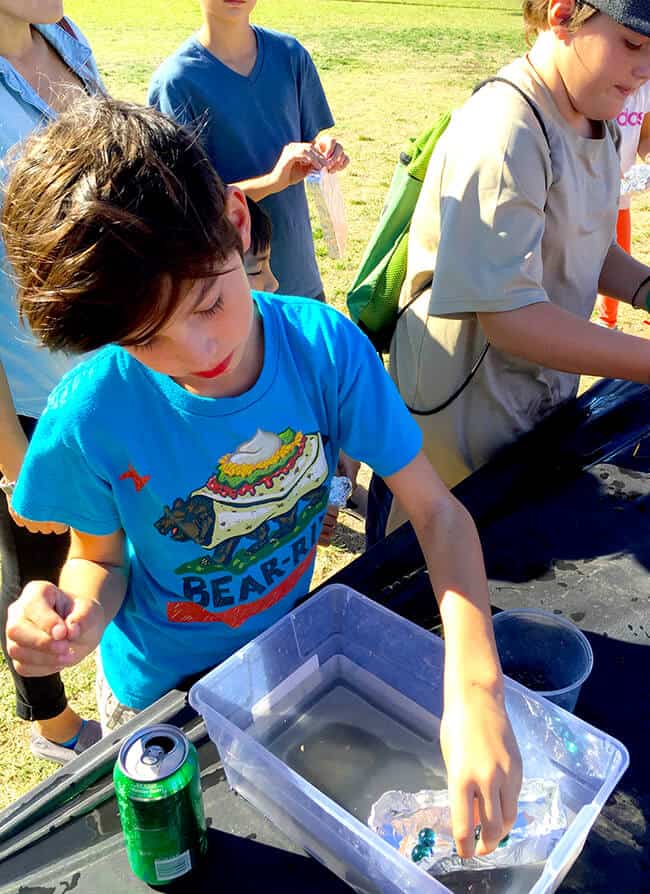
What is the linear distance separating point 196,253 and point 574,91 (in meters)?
0.85

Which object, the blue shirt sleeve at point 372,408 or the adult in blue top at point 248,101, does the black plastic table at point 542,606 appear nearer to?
the blue shirt sleeve at point 372,408

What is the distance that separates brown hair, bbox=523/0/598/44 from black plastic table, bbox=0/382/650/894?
2.40 feet

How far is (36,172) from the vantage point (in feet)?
2.96

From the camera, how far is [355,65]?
10.8 meters

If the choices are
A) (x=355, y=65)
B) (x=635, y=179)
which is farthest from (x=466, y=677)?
(x=355, y=65)

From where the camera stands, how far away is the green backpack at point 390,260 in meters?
1.73

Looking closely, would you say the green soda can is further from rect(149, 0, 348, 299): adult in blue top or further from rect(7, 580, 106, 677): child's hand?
rect(149, 0, 348, 299): adult in blue top

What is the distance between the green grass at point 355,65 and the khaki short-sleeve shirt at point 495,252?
4.56ft

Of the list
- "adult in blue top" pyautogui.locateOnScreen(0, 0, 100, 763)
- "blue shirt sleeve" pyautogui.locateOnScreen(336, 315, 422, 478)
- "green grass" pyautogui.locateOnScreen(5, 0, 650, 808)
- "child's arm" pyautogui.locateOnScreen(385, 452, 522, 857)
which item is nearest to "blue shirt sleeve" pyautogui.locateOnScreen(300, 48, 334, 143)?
"adult in blue top" pyautogui.locateOnScreen(0, 0, 100, 763)

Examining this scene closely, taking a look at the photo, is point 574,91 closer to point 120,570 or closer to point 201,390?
point 201,390

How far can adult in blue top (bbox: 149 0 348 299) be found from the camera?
2199 millimetres

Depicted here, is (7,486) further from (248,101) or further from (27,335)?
(248,101)

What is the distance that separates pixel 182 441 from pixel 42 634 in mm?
301

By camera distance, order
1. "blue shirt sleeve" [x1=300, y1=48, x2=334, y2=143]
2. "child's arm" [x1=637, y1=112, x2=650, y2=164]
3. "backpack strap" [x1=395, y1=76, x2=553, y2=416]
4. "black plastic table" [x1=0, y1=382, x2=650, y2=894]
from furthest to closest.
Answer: "child's arm" [x1=637, y1=112, x2=650, y2=164]
"blue shirt sleeve" [x1=300, y1=48, x2=334, y2=143]
"backpack strap" [x1=395, y1=76, x2=553, y2=416]
"black plastic table" [x1=0, y1=382, x2=650, y2=894]
